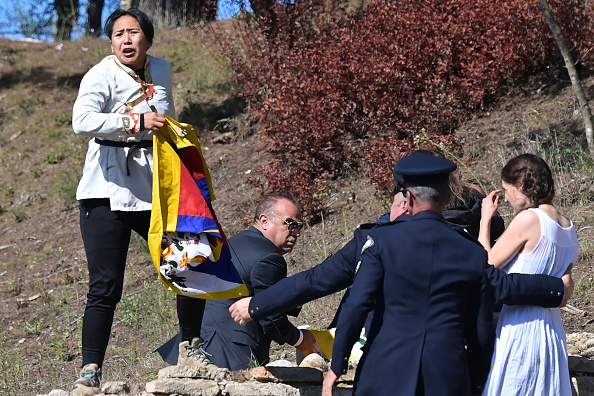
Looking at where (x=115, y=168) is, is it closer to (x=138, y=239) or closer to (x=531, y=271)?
(x=531, y=271)

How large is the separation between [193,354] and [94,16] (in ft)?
54.3

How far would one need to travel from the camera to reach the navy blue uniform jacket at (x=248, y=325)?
4656mm

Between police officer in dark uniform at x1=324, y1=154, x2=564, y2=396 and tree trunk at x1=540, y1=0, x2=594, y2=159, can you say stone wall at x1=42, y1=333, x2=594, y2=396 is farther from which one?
tree trunk at x1=540, y1=0, x2=594, y2=159

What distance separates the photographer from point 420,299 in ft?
11.0

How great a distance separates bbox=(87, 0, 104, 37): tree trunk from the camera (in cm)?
1912

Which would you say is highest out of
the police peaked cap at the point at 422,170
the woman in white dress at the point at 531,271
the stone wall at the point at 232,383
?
the police peaked cap at the point at 422,170

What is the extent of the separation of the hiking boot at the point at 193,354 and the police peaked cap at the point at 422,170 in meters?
1.64

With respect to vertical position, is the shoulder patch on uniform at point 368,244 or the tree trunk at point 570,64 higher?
the tree trunk at point 570,64

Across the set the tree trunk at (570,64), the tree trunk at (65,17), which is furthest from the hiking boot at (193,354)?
the tree trunk at (65,17)

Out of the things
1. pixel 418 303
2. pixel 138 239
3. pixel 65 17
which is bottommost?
pixel 138 239

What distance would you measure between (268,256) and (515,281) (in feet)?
5.11

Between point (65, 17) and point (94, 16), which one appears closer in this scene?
point (65, 17)

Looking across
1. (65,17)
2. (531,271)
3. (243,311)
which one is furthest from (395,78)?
(65,17)

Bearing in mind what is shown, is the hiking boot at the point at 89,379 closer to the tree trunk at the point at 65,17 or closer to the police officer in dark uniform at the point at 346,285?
the police officer in dark uniform at the point at 346,285
